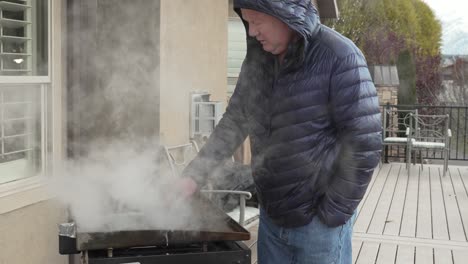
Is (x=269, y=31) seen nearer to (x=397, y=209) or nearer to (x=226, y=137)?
(x=226, y=137)

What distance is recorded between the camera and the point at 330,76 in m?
1.78

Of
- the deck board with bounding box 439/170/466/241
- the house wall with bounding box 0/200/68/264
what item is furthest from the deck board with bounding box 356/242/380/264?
the house wall with bounding box 0/200/68/264

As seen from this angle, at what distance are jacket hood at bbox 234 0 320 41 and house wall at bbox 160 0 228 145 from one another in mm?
2248

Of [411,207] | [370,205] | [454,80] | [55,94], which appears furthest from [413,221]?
[454,80]

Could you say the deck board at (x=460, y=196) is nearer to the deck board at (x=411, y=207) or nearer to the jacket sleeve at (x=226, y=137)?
the deck board at (x=411, y=207)

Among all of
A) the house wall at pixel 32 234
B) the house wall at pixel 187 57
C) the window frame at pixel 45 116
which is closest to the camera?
the house wall at pixel 32 234

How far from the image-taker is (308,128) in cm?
181

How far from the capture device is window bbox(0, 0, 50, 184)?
275 cm

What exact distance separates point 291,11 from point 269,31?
0.11m

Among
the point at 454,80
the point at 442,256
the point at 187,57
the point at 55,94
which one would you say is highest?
the point at 454,80

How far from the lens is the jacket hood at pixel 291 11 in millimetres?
1724

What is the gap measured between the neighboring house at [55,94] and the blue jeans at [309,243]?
1277mm

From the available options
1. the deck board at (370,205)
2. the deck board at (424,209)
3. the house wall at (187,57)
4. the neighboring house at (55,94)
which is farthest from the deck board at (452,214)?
the neighboring house at (55,94)

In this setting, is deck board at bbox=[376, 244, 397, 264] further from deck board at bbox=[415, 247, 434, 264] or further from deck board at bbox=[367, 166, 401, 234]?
deck board at bbox=[367, 166, 401, 234]
